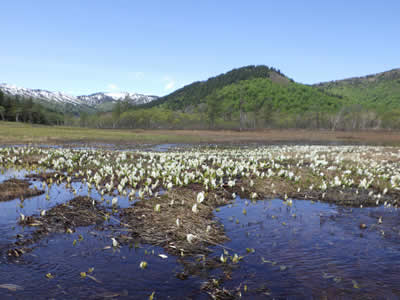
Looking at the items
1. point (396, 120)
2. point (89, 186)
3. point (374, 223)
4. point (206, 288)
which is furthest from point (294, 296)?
point (396, 120)

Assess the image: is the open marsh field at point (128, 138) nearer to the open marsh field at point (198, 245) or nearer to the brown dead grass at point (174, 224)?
the open marsh field at point (198, 245)

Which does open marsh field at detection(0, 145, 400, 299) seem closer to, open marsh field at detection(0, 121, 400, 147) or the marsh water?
the marsh water

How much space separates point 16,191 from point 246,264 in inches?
409

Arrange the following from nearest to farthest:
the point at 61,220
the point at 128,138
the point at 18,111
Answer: the point at 61,220, the point at 128,138, the point at 18,111

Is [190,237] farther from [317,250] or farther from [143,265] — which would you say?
[317,250]

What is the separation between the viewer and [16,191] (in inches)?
453

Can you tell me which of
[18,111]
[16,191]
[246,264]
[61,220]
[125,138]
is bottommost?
[246,264]

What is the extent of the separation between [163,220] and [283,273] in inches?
151

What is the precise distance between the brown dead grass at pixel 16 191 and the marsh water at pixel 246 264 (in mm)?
2095

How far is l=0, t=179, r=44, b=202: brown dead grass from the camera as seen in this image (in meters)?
10.8

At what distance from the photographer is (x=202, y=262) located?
20.0 ft

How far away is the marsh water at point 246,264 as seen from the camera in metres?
5.09

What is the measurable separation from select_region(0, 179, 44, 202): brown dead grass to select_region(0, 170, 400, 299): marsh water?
2.09 m

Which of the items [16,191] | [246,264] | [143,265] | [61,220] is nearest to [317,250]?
[246,264]
